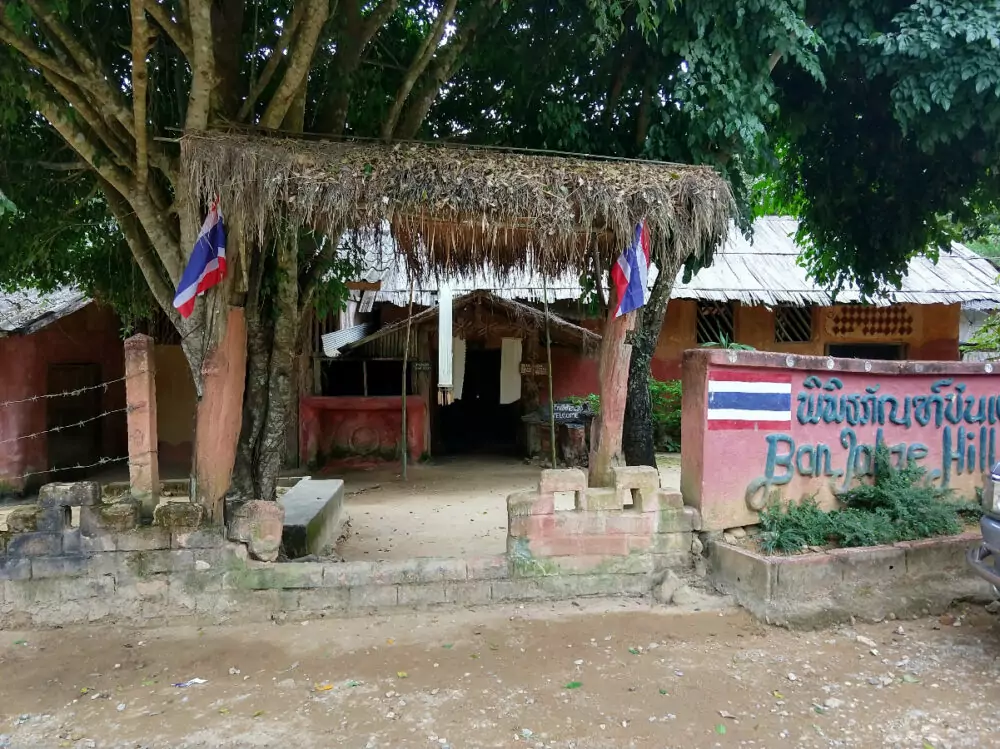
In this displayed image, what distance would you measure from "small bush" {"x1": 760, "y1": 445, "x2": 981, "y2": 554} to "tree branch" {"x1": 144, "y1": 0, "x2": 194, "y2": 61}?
5596mm

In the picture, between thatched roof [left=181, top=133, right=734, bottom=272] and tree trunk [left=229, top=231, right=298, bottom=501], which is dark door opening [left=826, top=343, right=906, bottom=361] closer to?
thatched roof [left=181, top=133, right=734, bottom=272]

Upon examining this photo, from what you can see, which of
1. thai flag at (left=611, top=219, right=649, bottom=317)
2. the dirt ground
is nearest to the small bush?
thai flag at (left=611, top=219, right=649, bottom=317)

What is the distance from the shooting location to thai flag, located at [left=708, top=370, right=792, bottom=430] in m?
4.98

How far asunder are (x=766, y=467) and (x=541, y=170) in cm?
289

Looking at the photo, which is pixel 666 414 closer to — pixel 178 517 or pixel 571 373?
pixel 571 373

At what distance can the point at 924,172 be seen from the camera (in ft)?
25.3

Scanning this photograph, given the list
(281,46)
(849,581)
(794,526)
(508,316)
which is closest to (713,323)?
(508,316)

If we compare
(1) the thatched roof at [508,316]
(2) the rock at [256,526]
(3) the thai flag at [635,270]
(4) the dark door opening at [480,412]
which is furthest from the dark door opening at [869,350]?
(2) the rock at [256,526]

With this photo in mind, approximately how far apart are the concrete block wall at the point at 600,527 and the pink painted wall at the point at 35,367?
29.9 feet

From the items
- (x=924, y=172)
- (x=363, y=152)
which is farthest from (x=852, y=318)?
(x=363, y=152)

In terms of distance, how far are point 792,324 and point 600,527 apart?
34.7 ft

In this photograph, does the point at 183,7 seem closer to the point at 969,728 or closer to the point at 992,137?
the point at 969,728

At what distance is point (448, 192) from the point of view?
4617 mm

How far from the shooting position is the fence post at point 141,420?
4586 mm
